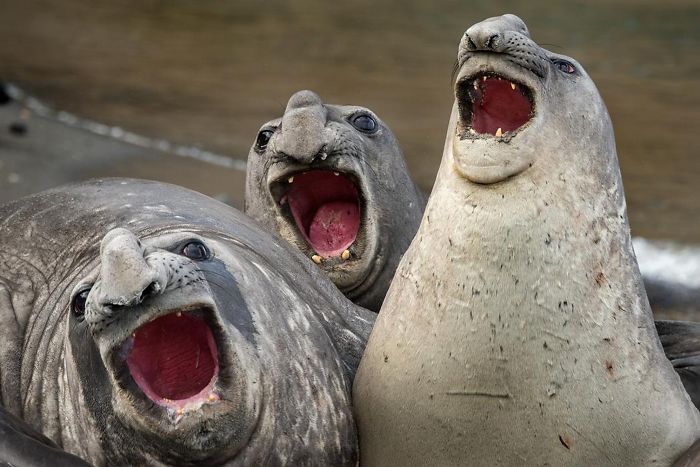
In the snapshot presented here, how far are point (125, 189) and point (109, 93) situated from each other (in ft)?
24.3

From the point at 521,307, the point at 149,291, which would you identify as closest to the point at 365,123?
the point at 521,307

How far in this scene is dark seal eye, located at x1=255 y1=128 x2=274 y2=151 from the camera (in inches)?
217

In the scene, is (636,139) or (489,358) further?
(636,139)

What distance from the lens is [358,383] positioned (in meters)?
3.98

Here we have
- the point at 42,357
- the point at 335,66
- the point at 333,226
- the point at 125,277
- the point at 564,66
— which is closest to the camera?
the point at 125,277

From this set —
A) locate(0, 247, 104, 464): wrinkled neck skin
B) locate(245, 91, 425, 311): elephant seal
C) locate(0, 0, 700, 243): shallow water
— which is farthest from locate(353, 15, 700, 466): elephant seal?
locate(0, 0, 700, 243): shallow water

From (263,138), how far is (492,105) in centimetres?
187

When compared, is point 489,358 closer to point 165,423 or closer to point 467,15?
point 165,423

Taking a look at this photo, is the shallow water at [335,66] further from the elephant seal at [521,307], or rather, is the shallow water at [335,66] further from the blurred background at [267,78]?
the elephant seal at [521,307]

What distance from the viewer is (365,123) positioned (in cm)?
554

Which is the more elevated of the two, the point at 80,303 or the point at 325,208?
the point at 325,208

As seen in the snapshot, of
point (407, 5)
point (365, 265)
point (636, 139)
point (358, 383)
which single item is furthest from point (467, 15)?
point (358, 383)

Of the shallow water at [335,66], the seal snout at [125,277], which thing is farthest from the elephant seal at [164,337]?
the shallow water at [335,66]

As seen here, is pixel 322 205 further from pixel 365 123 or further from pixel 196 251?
pixel 196 251
